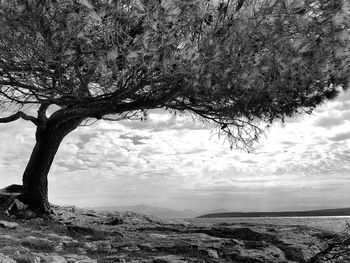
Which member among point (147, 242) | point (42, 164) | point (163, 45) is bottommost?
point (147, 242)

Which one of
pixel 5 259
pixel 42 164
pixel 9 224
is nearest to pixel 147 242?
pixel 5 259

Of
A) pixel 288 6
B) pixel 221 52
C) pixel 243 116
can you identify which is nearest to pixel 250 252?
pixel 243 116

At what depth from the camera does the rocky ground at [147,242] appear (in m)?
10.5

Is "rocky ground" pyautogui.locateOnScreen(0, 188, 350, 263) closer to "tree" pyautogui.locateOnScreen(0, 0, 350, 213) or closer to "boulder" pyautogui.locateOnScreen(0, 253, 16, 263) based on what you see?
"boulder" pyautogui.locateOnScreen(0, 253, 16, 263)

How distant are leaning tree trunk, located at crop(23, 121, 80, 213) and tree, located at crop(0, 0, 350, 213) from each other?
3418 millimetres

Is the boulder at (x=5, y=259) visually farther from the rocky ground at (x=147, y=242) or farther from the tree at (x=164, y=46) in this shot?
the tree at (x=164, y=46)

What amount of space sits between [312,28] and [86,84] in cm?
528

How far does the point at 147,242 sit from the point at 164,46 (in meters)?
5.76

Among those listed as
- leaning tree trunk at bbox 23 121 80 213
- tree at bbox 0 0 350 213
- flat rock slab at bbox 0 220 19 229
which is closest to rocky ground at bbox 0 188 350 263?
flat rock slab at bbox 0 220 19 229

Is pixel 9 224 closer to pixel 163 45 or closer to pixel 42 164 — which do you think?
pixel 42 164

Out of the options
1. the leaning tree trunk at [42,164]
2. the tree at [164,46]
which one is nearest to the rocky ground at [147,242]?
the leaning tree trunk at [42,164]

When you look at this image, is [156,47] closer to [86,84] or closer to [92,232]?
[86,84]

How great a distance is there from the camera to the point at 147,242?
40.1 feet

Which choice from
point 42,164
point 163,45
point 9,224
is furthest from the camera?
point 42,164
